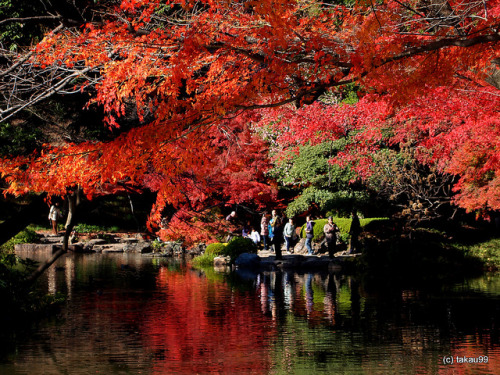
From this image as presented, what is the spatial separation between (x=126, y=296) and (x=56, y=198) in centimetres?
1509

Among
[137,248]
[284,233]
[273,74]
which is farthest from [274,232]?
[273,74]

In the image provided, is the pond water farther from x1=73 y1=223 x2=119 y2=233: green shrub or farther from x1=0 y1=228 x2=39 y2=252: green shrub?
x1=73 y1=223 x2=119 y2=233: green shrub

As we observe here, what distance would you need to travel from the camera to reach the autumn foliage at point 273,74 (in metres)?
7.71

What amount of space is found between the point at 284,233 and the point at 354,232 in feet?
8.48

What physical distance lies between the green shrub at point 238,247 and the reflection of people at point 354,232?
315 cm

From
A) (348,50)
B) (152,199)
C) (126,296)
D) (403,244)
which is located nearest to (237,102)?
(348,50)

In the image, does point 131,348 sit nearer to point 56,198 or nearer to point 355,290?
point 355,290

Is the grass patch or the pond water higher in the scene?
the grass patch

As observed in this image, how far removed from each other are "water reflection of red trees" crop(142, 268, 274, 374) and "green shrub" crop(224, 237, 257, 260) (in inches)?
217

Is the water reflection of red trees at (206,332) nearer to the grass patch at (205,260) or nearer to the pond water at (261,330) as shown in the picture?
the pond water at (261,330)

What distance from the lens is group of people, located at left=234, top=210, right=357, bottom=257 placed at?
18172 mm

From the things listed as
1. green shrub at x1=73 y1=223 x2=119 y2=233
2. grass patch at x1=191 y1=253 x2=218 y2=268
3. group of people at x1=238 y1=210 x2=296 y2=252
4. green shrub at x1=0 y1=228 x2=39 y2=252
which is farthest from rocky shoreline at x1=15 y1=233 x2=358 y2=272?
green shrub at x1=73 y1=223 x2=119 y2=233

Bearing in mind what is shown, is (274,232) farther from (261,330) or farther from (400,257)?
(261,330)

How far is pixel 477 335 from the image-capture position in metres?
8.35
